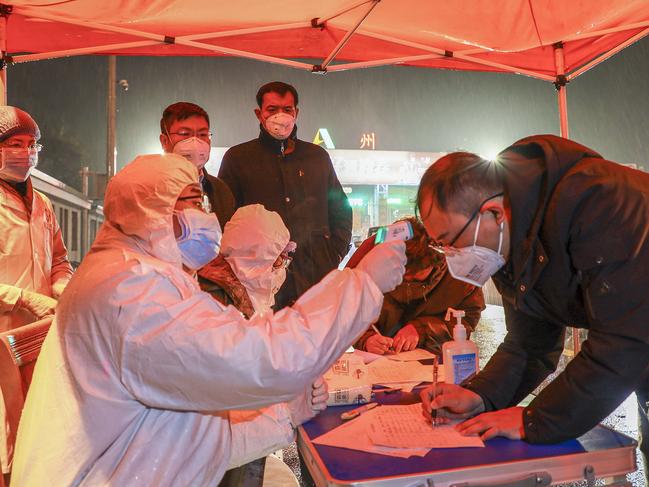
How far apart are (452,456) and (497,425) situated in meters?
0.21

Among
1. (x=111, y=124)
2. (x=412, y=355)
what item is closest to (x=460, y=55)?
(x=412, y=355)

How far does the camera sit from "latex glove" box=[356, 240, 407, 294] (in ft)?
4.57

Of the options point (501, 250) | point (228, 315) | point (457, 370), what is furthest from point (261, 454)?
point (501, 250)

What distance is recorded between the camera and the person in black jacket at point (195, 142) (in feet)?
11.4

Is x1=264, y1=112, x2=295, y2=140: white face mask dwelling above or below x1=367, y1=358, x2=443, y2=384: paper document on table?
above

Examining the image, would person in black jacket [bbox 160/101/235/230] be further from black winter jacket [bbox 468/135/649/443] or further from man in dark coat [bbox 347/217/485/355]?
black winter jacket [bbox 468/135/649/443]

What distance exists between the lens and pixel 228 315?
1236mm

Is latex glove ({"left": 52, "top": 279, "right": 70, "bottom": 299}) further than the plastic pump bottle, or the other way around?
latex glove ({"left": 52, "top": 279, "right": 70, "bottom": 299})

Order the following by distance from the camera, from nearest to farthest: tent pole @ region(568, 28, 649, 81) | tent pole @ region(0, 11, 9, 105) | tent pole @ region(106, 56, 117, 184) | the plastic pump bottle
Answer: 1. the plastic pump bottle
2. tent pole @ region(0, 11, 9, 105)
3. tent pole @ region(568, 28, 649, 81)
4. tent pole @ region(106, 56, 117, 184)

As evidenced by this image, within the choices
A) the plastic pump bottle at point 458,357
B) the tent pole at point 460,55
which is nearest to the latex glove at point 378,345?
the plastic pump bottle at point 458,357

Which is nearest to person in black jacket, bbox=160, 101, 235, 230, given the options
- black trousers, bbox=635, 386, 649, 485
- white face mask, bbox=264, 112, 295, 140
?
white face mask, bbox=264, 112, 295, 140

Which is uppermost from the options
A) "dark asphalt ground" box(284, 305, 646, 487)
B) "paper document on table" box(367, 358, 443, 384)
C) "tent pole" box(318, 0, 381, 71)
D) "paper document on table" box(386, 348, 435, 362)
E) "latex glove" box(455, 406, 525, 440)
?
"tent pole" box(318, 0, 381, 71)

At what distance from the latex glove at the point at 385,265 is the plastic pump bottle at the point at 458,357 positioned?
22.5 inches

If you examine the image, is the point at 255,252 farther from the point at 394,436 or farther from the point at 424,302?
the point at 394,436
